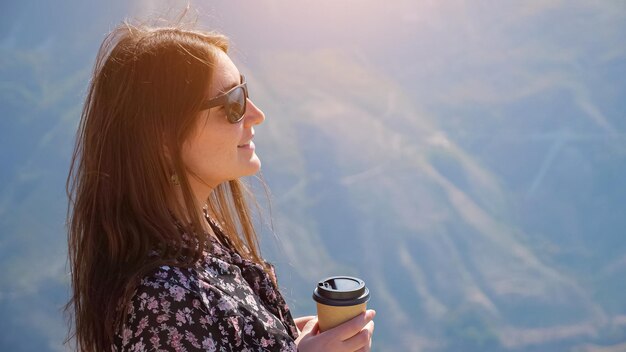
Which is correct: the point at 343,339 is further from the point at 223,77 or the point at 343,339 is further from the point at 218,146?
the point at 223,77

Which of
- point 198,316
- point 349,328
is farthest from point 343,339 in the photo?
point 198,316

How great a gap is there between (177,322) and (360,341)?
460 millimetres

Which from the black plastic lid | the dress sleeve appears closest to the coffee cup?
the black plastic lid

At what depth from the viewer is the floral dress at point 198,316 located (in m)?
1.17

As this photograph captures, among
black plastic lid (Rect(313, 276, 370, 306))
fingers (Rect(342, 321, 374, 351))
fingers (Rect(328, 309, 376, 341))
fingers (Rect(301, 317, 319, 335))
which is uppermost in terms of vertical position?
black plastic lid (Rect(313, 276, 370, 306))

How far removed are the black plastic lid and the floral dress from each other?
0.14 m

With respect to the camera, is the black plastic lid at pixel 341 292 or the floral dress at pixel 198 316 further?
the black plastic lid at pixel 341 292

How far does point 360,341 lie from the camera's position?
1.42 metres

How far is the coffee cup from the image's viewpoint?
56.9 inches

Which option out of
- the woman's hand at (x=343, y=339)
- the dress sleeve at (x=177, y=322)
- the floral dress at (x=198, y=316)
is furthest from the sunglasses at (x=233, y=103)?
the woman's hand at (x=343, y=339)

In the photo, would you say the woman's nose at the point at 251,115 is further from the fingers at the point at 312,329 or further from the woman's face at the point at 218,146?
→ the fingers at the point at 312,329

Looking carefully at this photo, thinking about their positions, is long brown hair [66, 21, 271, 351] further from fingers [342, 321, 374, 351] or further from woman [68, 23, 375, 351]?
fingers [342, 321, 374, 351]

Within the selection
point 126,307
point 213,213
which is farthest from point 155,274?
point 213,213

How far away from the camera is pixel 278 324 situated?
139 centimetres
